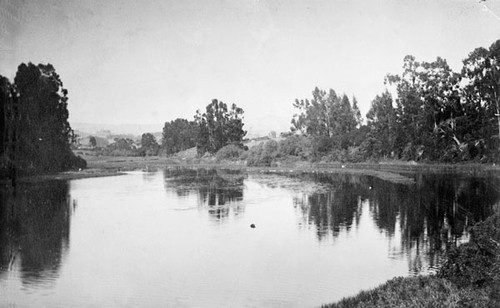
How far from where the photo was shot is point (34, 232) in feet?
61.5

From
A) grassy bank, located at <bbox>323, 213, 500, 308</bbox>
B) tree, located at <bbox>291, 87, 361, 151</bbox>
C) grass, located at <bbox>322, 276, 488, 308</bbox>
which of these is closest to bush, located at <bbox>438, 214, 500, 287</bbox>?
grassy bank, located at <bbox>323, 213, 500, 308</bbox>

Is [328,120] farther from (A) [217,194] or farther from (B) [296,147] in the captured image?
(A) [217,194]

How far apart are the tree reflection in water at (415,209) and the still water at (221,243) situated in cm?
8

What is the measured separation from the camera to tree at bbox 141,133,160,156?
98.1 meters

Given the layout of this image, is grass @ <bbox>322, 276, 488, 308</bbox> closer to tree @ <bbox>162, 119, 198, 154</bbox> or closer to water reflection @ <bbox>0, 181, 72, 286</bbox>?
water reflection @ <bbox>0, 181, 72, 286</bbox>

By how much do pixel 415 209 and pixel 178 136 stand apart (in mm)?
79440

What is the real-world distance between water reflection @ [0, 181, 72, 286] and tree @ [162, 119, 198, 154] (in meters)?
66.2

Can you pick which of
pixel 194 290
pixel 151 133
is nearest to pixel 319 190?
pixel 194 290

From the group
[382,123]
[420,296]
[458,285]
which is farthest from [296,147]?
[420,296]

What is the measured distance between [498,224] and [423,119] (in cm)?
3122

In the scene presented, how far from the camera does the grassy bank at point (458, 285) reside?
335 inches

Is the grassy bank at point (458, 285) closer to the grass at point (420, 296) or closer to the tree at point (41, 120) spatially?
the grass at point (420, 296)

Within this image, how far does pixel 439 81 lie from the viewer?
3784cm

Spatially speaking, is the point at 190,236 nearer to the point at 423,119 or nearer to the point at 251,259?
the point at 251,259
